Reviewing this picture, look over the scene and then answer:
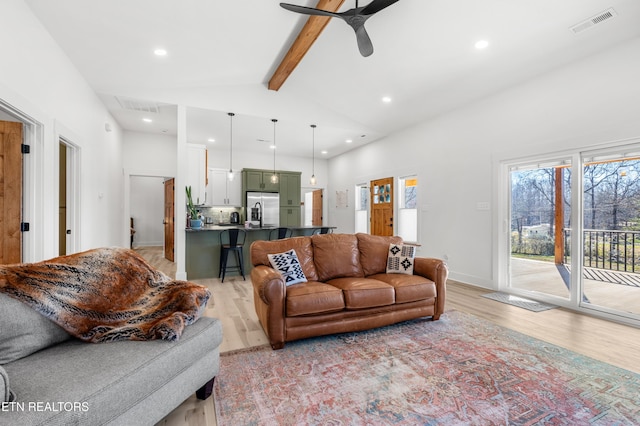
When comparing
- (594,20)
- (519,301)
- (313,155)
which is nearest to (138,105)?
(313,155)

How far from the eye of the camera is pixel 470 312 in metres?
3.40

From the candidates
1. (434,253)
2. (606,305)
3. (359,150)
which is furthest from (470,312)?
(359,150)

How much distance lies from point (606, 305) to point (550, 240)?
969mm

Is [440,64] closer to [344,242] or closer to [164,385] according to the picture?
[344,242]

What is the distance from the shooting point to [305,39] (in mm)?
3518

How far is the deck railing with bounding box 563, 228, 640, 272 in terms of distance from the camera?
321 centimetres

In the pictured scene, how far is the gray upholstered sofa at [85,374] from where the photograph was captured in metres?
1.05

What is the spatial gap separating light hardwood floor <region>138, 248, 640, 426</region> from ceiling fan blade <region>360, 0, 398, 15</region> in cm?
311

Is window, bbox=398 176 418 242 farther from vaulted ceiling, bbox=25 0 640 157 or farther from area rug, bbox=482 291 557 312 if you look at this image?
area rug, bbox=482 291 557 312

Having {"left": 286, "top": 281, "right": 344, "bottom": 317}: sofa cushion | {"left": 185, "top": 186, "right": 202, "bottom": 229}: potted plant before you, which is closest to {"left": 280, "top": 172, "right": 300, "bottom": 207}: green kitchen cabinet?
{"left": 185, "top": 186, "right": 202, "bottom": 229}: potted plant

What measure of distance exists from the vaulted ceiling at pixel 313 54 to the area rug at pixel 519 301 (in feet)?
9.76

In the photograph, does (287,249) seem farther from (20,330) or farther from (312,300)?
(20,330)

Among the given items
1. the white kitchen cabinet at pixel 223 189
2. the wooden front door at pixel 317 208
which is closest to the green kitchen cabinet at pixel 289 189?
the white kitchen cabinet at pixel 223 189

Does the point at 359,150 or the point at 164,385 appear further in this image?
the point at 359,150
